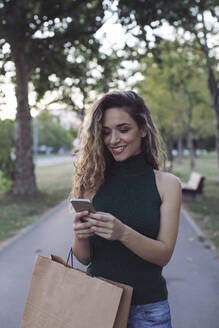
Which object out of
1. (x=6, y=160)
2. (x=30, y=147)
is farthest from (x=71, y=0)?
(x=6, y=160)

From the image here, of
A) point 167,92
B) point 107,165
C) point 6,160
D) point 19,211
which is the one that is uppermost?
point 167,92

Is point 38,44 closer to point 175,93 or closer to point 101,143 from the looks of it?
point 101,143

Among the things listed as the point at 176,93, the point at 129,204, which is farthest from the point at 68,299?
the point at 176,93

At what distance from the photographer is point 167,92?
26.4 m

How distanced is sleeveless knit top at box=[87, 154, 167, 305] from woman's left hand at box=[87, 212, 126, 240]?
8.6 inches

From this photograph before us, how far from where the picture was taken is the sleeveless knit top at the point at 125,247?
1806mm

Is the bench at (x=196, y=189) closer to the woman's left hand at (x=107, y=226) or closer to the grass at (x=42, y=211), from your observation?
the grass at (x=42, y=211)

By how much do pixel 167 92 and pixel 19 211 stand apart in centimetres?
1849

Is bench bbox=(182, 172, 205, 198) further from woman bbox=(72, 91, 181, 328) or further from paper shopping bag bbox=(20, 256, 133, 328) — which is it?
paper shopping bag bbox=(20, 256, 133, 328)

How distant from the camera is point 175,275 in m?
5.17

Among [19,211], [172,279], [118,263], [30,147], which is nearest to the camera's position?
[118,263]

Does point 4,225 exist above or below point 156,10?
below

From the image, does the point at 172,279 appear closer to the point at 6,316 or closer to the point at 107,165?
the point at 6,316

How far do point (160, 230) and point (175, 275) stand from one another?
11.9ft
